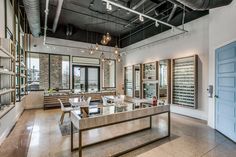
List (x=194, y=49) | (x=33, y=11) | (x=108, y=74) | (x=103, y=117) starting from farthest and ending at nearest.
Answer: (x=108, y=74), (x=194, y=49), (x=33, y=11), (x=103, y=117)

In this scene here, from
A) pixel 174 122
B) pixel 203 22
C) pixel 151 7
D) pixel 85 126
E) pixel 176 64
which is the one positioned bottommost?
pixel 174 122

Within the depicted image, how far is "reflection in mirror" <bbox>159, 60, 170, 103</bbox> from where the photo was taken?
6574mm

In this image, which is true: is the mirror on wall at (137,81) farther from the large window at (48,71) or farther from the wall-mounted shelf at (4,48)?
the wall-mounted shelf at (4,48)

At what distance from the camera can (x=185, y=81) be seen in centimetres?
591

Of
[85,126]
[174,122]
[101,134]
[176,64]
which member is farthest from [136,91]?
[85,126]

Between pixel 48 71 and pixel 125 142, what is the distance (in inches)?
266

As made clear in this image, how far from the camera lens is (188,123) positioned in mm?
4906

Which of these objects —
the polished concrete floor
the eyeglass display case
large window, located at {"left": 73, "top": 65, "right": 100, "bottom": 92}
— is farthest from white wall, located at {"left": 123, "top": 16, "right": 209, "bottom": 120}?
large window, located at {"left": 73, "top": 65, "right": 100, "bottom": 92}

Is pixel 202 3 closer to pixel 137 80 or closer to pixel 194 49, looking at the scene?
pixel 194 49

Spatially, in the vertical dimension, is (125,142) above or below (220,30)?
below

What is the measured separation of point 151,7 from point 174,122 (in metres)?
4.72

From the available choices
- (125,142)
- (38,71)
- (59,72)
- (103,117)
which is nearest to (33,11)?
(103,117)

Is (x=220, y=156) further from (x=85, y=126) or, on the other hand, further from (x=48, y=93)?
(x=48, y=93)

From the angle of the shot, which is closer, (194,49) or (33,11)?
(33,11)
